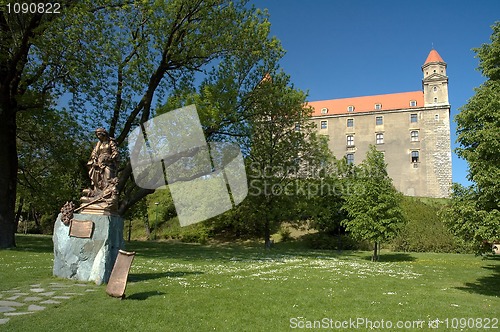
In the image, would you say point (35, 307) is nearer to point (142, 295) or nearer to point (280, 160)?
point (142, 295)

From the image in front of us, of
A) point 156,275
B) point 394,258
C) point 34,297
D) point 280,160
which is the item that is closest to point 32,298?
point 34,297

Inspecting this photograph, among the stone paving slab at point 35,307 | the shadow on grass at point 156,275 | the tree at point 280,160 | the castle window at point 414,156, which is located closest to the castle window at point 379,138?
the castle window at point 414,156

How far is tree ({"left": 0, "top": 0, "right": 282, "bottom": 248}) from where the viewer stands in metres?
20.8

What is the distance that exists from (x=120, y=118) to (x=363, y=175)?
17.8 metres

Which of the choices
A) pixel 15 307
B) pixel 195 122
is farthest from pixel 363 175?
pixel 15 307

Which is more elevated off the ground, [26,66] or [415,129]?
[415,129]

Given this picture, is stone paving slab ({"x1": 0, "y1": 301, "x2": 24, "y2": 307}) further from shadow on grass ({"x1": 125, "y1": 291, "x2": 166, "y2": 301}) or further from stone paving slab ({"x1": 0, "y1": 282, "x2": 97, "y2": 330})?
shadow on grass ({"x1": 125, "y1": 291, "x2": 166, "y2": 301})

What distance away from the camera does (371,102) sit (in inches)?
3238

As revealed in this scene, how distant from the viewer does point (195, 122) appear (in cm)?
2266

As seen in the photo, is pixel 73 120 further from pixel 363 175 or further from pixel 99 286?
pixel 363 175

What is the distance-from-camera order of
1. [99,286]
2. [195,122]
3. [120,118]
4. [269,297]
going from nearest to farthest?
[269,297], [99,286], [195,122], [120,118]

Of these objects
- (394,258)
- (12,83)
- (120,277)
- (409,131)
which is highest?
(409,131)

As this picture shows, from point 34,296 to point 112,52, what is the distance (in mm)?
16590

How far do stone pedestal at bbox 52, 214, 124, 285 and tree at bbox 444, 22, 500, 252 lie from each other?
1101 centimetres
